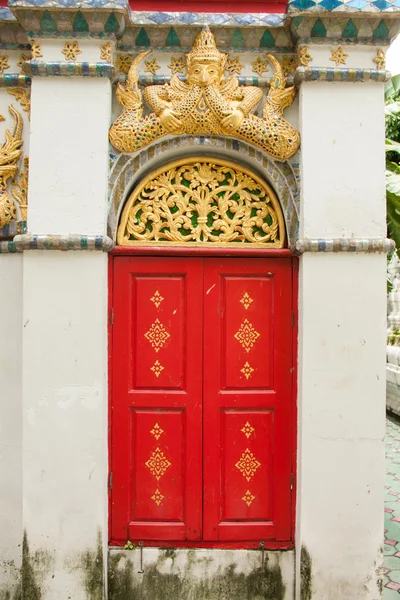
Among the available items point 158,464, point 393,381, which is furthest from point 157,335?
point 393,381

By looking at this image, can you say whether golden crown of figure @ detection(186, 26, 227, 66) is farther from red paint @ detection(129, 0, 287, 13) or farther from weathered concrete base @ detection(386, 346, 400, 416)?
weathered concrete base @ detection(386, 346, 400, 416)

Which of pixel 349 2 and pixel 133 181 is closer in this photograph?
pixel 349 2

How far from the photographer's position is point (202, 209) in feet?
11.4

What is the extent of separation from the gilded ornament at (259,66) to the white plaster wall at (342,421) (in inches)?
53.1

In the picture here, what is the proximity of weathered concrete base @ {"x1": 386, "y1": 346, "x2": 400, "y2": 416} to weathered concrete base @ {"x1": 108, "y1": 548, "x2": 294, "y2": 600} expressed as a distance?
652 centimetres

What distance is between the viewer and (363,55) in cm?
335

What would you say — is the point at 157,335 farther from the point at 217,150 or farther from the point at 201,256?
the point at 217,150

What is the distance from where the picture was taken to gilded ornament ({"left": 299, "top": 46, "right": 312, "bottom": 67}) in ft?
10.9

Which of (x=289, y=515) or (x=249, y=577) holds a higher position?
(x=289, y=515)

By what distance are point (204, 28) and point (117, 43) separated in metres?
0.60

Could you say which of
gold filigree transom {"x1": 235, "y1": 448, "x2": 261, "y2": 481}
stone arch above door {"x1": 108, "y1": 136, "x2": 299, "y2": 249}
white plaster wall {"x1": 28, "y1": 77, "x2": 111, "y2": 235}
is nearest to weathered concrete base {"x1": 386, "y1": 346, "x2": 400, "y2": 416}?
gold filigree transom {"x1": 235, "y1": 448, "x2": 261, "y2": 481}

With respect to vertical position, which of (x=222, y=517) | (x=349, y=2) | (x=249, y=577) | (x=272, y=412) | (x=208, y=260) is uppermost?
(x=349, y=2)

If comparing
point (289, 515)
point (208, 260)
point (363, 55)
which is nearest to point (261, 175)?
point (208, 260)

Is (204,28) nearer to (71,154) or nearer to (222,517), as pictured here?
(71,154)
